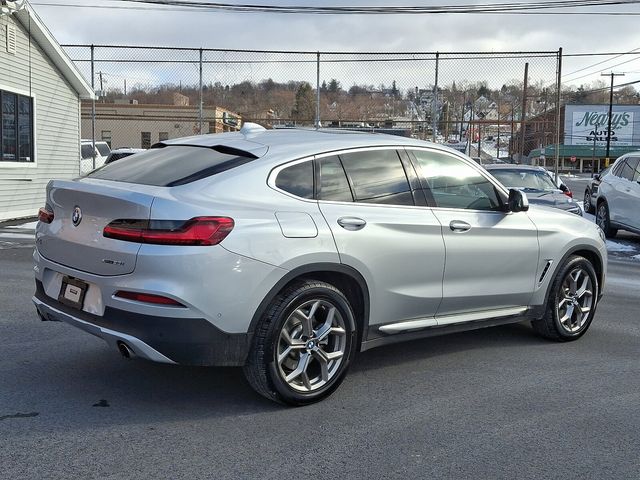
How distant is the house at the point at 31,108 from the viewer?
1462 cm

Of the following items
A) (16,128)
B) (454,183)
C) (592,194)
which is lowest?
(592,194)

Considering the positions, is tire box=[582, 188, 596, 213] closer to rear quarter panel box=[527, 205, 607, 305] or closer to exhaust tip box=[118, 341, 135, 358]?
rear quarter panel box=[527, 205, 607, 305]

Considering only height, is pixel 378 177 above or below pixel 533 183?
above

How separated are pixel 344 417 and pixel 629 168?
10.7 meters

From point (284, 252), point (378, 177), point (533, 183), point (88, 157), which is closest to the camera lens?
point (284, 252)

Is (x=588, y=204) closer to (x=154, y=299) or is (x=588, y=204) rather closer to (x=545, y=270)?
(x=545, y=270)

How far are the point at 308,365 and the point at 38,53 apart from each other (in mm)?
14637

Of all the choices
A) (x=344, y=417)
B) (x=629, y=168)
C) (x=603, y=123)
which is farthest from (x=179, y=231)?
(x=603, y=123)

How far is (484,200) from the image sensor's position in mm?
5129

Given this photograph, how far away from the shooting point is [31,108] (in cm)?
1574

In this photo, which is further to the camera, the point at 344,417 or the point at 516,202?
the point at 516,202

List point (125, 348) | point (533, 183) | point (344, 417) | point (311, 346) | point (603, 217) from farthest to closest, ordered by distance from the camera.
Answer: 1. point (603, 217)
2. point (533, 183)
3. point (311, 346)
4. point (344, 417)
5. point (125, 348)

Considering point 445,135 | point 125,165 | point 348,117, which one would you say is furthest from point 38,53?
point 125,165

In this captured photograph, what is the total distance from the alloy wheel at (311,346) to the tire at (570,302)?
2288mm
